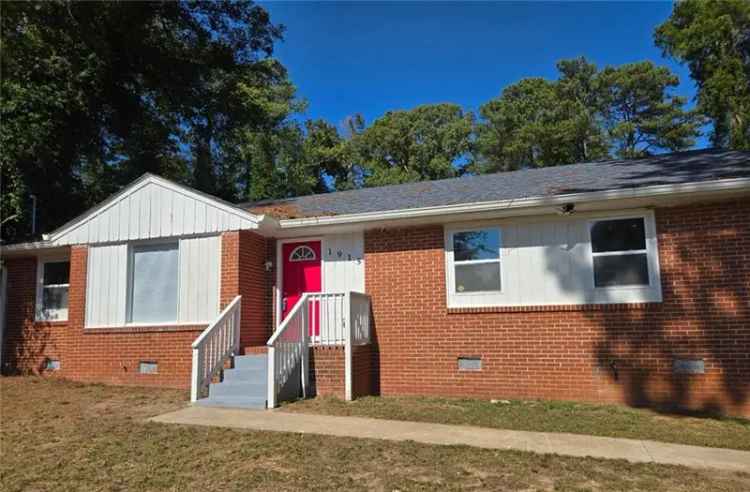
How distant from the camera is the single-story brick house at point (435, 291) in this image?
8305mm

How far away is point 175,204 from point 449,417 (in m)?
6.60

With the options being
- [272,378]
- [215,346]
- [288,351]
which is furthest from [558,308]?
[215,346]

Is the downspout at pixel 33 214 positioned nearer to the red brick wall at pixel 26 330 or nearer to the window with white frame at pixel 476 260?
the red brick wall at pixel 26 330

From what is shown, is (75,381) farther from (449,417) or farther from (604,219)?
(604,219)

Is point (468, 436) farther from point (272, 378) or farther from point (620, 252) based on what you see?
point (620, 252)

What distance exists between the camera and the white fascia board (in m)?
7.90

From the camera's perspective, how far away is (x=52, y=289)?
12648 millimetres

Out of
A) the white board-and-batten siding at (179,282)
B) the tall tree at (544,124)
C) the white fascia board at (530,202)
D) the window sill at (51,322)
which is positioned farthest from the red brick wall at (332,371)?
the tall tree at (544,124)

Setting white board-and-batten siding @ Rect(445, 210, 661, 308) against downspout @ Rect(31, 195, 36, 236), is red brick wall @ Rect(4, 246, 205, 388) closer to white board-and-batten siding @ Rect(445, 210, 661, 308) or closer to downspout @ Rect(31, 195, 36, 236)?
downspout @ Rect(31, 195, 36, 236)

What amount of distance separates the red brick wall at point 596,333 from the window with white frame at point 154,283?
391 centimetres

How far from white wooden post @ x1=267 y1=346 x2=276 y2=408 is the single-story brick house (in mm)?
20

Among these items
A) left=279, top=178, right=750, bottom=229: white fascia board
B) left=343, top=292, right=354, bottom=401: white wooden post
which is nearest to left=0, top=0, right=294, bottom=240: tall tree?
left=279, top=178, right=750, bottom=229: white fascia board

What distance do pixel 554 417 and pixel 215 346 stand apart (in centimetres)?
539

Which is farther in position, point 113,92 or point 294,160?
point 294,160
